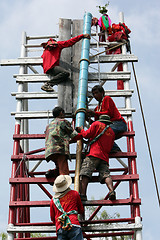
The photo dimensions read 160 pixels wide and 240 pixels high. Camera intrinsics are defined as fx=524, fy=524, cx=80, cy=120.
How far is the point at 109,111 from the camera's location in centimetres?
998

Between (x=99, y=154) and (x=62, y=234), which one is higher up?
(x=99, y=154)

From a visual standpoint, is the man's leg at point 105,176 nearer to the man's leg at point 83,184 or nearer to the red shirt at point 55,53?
the man's leg at point 83,184

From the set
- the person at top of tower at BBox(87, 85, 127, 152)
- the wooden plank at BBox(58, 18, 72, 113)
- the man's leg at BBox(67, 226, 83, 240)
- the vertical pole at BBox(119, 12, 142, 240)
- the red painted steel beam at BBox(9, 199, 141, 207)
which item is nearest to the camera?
the man's leg at BBox(67, 226, 83, 240)

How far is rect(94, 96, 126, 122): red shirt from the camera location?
9.94 m

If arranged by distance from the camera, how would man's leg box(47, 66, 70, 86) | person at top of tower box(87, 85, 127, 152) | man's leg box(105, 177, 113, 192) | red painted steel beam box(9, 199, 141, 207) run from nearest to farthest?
red painted steel beam box(9, 199, 141, 207)
man's leg box(105, 177, 113, 192)
person at top of tower box(87, 85, 127, 152)
man's leg box(47, 66, 70, 86)

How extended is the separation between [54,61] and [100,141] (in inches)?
117

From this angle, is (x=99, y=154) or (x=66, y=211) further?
(x=99, y=154)

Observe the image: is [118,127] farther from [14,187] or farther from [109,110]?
[14,187]

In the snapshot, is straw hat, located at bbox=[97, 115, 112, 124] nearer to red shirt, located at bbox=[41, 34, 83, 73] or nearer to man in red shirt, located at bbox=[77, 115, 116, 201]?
man in red shirt, located at bbox=[77, 115, 116, 201]

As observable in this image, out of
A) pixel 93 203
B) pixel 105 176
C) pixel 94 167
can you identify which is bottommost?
pixel 93 203

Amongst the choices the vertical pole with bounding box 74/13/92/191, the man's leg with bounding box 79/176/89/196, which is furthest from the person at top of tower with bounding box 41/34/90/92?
the man's leg with bounding box 79/176/89/196

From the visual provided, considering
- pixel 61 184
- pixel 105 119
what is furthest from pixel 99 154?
pixel 61 184

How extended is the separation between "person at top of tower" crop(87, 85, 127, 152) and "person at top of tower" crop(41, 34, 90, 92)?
5.17ft

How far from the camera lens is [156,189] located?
1096 cm
